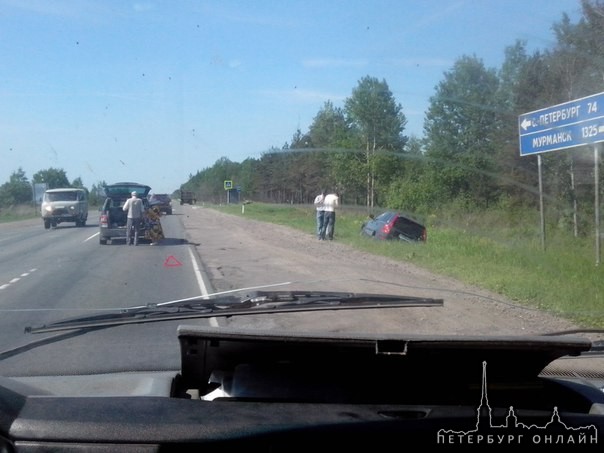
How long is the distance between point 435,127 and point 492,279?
4770 millimetres

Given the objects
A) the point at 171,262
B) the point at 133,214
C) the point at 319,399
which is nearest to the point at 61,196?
the point at 133,214

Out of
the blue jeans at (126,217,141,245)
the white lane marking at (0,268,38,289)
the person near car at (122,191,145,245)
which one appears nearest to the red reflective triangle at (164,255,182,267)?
the white lane marking at (0,268,38,289)

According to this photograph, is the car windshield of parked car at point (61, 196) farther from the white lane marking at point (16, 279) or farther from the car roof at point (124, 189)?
the white lane marking at point (16, 279)

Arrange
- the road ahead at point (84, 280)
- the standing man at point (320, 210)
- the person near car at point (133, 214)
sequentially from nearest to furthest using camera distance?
the road ahead at point (84, 280) → the person near car at point (133, 214) → the standing man at point (320, 210)

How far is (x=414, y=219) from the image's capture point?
1905 cm

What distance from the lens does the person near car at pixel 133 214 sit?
24.6 metres

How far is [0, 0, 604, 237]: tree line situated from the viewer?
15867 millimetres

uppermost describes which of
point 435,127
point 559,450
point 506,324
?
point 435,127

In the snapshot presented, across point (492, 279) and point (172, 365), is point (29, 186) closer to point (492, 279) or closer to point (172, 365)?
point (492, 279)

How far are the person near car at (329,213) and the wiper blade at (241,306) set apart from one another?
1753 cm

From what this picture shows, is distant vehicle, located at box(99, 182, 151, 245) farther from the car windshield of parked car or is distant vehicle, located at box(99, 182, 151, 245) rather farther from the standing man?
the car windshield of parked car

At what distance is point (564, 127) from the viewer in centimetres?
1447

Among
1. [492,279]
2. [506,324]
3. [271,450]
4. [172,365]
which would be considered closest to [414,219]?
[492,279]

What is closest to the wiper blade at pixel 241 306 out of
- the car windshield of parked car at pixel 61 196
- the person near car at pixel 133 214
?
the person near car at pixel 133 214
